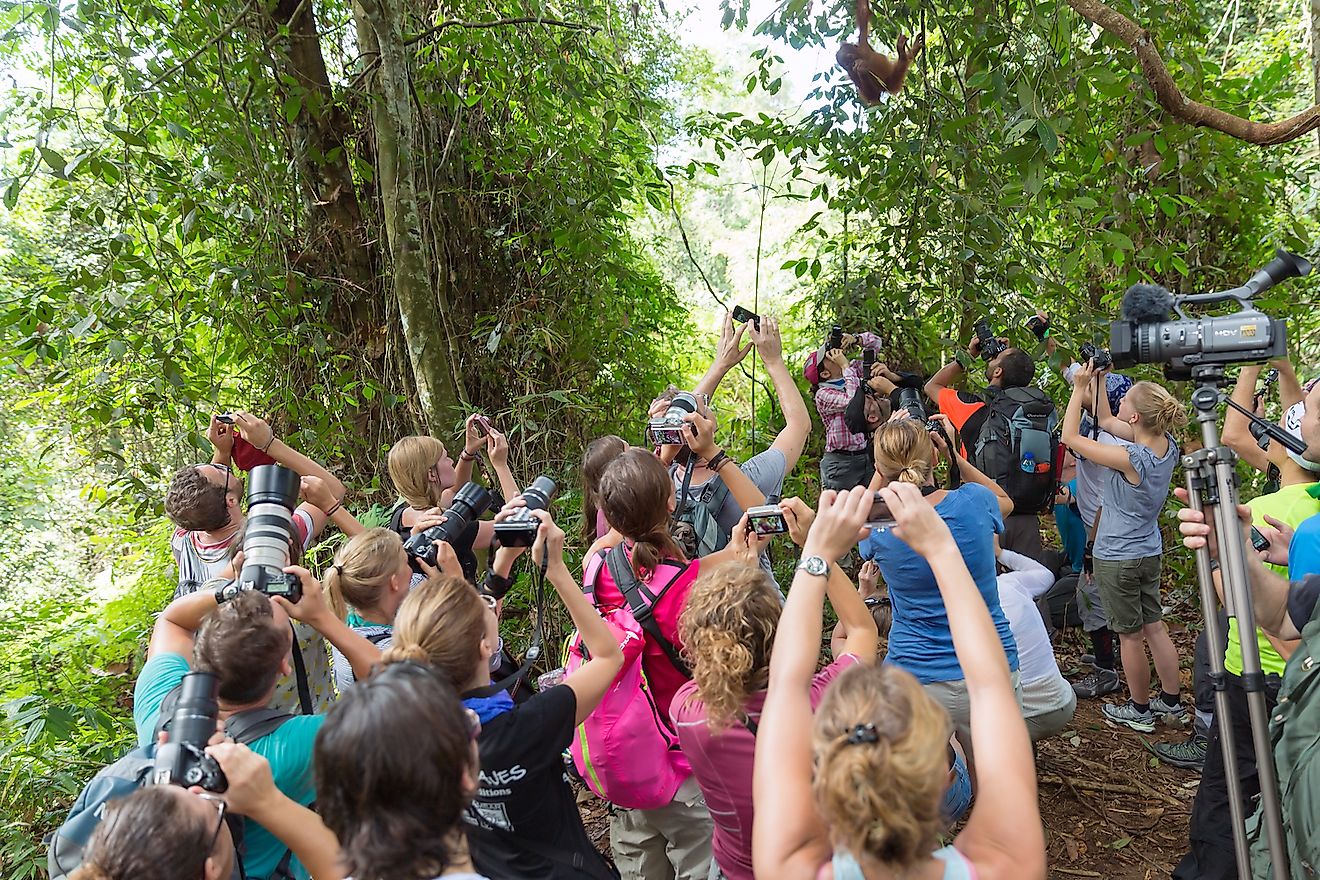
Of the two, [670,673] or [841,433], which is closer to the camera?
[670,673]

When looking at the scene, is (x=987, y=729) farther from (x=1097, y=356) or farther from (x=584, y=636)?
(x=1097, y=356)

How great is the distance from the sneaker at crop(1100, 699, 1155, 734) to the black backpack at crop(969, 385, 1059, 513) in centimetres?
118

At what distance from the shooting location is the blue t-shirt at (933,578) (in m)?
2.78

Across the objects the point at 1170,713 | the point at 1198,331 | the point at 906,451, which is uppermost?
the point at 1198,331

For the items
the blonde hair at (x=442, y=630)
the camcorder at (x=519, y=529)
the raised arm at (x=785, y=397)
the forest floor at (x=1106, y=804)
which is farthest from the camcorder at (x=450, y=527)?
the forest floor at (x=1106, y=804)

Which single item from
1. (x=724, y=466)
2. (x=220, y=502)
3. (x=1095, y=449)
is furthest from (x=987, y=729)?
(x=1095, y=449)

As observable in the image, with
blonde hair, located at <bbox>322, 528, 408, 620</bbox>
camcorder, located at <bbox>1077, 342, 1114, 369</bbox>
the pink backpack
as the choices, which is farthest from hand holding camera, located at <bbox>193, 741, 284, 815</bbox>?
camcorder, located at <bbox>1077, 342, 1114, 369</bbox>

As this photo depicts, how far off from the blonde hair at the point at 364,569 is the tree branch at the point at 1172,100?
3495 millimetres

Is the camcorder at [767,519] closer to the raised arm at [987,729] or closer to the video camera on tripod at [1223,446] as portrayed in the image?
the raised arm at [987,729]

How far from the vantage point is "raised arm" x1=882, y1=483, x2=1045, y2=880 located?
1409 millimetres

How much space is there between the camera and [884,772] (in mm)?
1271

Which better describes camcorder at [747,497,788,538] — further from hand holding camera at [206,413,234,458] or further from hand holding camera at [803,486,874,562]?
hand holding camera at [206,413,234,458]

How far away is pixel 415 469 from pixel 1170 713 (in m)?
4.17

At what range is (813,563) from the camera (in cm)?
176
